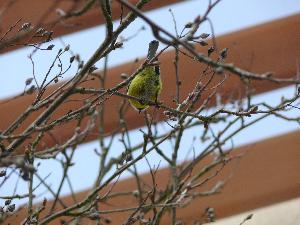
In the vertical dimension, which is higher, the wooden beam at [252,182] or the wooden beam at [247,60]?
the wooden beam at [247,60]

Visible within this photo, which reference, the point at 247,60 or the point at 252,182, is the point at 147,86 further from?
the point at 252,182

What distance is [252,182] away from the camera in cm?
393

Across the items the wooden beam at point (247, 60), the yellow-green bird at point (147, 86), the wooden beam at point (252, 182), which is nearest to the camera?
the yellow-green bird at point (147, 86)

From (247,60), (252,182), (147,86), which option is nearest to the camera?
(147,86)

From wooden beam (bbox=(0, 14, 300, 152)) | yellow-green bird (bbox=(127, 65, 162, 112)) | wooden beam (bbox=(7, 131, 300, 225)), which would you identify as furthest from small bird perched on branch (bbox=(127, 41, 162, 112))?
wooden beam (bbox=(7, 131, 300, 225))

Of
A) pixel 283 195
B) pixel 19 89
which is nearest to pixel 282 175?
pixel 283 195

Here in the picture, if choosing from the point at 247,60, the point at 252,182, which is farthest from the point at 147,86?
the point at 252,182

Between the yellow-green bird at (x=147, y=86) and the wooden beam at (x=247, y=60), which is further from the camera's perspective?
the wooden beam at (x=247, y=60)

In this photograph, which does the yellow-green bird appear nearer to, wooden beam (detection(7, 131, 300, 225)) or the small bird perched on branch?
the small bird perched on branch

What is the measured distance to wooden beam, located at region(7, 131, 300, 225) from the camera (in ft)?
12.6

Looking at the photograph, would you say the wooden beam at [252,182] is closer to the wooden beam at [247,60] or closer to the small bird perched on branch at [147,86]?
the wooden beam at [247,60]

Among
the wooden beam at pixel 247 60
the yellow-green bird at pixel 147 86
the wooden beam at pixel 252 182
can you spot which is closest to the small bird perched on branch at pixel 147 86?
the yellow-green bird at pixel 147 86

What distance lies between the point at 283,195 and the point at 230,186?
355mm

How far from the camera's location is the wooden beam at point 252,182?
3.85 meters
